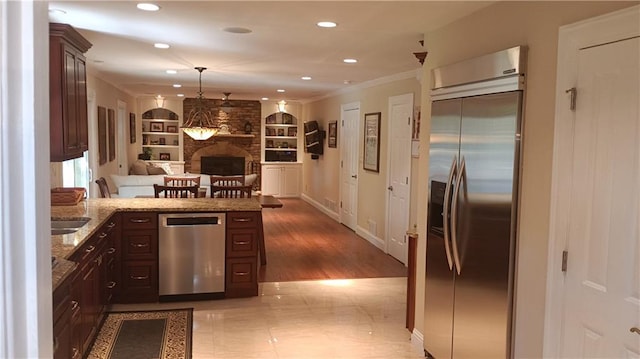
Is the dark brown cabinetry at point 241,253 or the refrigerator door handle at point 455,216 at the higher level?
the refrigerator door handle at point 455,216

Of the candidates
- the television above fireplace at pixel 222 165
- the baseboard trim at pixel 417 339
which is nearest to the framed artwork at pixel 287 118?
the television above fireplace at pixel 222 165

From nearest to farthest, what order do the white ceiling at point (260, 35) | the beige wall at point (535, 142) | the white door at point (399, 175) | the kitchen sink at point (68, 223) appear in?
1. the beige wall at point (535, 142)
2. the white ceiling at point (260, 35)
3. the kitchen sink at point (68, 223)
4. the white door at point (399, 175)

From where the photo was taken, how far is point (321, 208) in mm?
10555

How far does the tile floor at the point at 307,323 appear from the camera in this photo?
3.72 meters

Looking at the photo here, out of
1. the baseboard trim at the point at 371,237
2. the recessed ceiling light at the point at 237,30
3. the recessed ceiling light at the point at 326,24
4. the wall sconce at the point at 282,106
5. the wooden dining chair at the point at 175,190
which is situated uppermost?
the wall sconce at the point at 282,106

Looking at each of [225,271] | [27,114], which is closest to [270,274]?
[225,271]

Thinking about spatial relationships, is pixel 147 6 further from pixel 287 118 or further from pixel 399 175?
pixel 287 118

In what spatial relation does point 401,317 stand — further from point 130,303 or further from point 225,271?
point 130,303

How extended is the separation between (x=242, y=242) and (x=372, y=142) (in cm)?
332

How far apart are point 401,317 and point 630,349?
8.51 feet

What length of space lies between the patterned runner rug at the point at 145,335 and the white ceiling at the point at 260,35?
2385 mm

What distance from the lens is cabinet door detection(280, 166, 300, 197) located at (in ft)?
41.0

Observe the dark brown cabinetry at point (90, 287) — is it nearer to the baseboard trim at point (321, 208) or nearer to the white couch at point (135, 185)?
the white couch at point (135, 185)

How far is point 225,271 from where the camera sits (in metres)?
4.77
